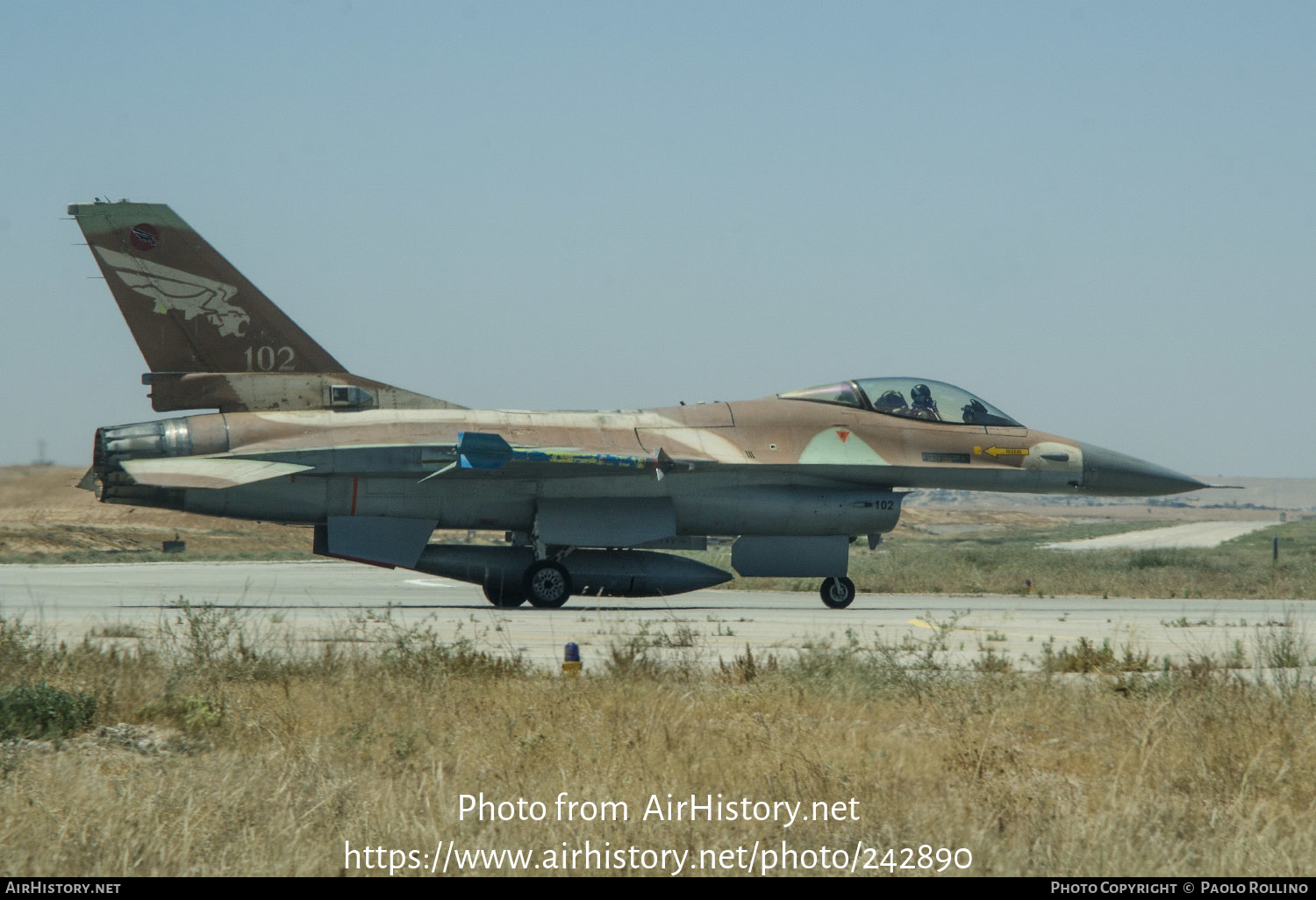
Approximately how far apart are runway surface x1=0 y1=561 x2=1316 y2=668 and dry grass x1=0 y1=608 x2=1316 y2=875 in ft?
5.64

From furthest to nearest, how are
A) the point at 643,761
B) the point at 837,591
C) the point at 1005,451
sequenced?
the point at 1005,451
the point at 837,591
the point at 643,761

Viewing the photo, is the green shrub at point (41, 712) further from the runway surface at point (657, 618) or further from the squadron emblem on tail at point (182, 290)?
the squadron emblem on tail at point (182, 290)

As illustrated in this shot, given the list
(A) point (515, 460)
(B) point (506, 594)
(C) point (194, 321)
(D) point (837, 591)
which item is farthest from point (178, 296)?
(D) point (837, 591)

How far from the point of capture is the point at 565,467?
18.2 meters

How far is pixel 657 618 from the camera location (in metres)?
17.3

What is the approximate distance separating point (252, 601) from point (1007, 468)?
13.4 meters

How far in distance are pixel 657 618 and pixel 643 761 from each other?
11.4 m

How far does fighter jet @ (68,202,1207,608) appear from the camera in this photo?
57.5 feet

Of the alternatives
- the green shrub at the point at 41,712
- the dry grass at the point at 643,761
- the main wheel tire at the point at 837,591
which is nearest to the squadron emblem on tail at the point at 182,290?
the dry grass at the point at 643,761

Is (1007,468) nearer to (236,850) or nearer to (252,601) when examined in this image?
(252,601)

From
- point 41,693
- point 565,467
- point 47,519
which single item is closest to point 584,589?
point 565,467

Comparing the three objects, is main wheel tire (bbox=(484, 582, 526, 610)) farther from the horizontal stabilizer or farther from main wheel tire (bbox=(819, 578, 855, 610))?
main wheel tire (bbox=(819, 578, 855, 610))

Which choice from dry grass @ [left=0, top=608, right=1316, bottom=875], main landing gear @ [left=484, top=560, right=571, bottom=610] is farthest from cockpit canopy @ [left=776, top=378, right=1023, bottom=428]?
dry grass @ [left=0, top=608, right=1316, bottom=875]

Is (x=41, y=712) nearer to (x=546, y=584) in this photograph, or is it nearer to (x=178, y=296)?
(x=546, y=584)
